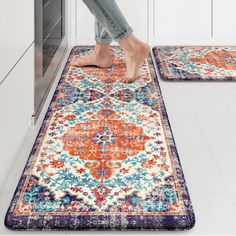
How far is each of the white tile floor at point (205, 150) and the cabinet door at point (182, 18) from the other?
40.1 inches

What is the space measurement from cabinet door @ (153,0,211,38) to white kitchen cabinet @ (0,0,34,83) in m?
1.84

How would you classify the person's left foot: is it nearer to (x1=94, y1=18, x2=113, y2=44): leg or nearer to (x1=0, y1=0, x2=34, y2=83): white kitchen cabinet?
(x1=94, y1=18, x2=113, y2=44): leg

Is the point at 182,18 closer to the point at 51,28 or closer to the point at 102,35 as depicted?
the point at 102,35

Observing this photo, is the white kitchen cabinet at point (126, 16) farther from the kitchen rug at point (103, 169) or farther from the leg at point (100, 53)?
the kitchen rug at point (103, 169)

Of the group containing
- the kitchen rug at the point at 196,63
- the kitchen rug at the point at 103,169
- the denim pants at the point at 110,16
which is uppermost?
the denim pants at the point at 110,16

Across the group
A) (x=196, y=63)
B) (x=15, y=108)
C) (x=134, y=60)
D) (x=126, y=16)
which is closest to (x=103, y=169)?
(x=15, y=108)

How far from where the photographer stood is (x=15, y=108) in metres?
1.72

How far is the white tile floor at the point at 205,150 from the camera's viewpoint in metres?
1.50

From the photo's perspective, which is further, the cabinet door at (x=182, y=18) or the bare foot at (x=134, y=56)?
the cabinet door at (x=182, y=18)

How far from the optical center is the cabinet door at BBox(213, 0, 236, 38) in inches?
144

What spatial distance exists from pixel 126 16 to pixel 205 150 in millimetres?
1903

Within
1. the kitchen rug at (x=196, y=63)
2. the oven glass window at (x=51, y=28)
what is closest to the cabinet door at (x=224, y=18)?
the kitchen rug at (x=196, y=63)

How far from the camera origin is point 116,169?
5.74ft

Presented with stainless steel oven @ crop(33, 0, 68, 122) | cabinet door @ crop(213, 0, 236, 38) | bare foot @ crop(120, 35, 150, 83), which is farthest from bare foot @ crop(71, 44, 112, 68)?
cabinet door @ crop(213, 0, 236, 38)
